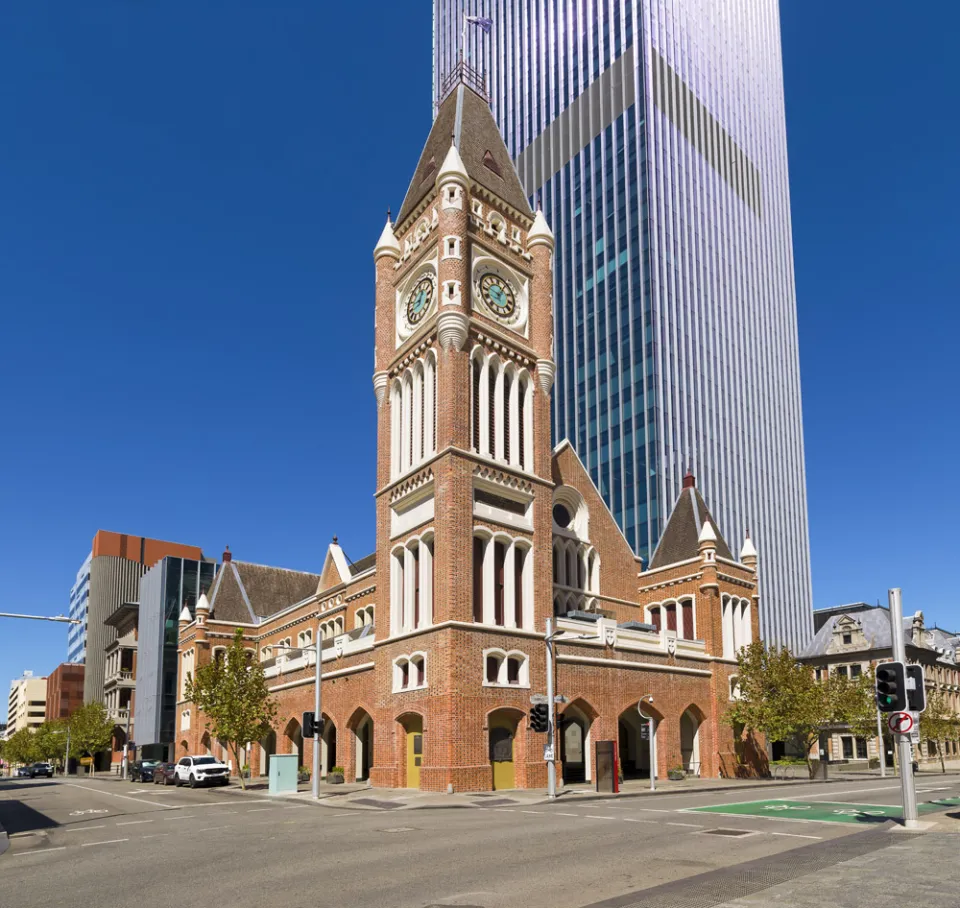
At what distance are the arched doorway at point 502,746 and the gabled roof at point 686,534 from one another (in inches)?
666

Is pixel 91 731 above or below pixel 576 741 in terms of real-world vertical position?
below

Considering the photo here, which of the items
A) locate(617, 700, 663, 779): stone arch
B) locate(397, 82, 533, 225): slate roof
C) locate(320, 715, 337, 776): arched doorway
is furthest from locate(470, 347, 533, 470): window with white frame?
locate(320, 715, 337, 776): arched doorway

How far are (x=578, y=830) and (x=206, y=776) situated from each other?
29814 mm

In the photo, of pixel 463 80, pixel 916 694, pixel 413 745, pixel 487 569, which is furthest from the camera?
pixel 463 80

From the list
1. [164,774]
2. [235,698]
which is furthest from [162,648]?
[235,698]

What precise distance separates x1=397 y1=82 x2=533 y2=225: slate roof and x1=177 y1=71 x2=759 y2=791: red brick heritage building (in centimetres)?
15

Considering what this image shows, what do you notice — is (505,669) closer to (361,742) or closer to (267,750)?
(361,742)

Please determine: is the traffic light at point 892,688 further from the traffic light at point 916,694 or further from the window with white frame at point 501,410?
the window with white frame at point 501,410

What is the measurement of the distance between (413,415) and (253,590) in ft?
120

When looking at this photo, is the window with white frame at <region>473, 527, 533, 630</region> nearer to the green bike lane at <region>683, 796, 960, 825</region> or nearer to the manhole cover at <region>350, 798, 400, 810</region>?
the manhole cover at <region>350, 798, 400, 810</region>

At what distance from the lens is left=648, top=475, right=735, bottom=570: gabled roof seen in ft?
159

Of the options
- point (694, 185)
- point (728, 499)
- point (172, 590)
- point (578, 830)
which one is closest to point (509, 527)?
point (578, 830)

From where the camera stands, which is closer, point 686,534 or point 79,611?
point 686,534

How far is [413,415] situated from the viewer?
40.1 m
